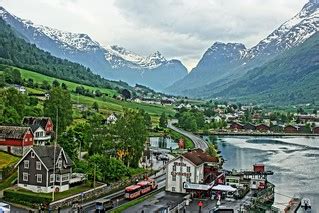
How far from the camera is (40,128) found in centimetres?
8400

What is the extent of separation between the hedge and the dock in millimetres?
28073

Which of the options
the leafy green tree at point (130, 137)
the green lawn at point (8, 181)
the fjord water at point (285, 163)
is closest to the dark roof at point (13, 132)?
the green lawn at point (8, 181)

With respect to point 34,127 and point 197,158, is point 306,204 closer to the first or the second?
point 197,158

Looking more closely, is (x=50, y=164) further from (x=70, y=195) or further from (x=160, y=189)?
(x=160, y=189)

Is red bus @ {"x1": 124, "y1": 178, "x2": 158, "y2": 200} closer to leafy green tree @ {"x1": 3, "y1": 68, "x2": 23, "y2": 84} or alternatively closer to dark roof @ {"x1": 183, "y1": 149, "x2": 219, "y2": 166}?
dark roof @ {"x1": 183, "y1": 149, "x2": 219, "y2": 166}

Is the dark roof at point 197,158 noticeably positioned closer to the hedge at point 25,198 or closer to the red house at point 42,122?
the hedge at point 25,198

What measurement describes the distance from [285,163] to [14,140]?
2185 inches

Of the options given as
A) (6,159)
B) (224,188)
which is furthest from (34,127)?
(224,188)

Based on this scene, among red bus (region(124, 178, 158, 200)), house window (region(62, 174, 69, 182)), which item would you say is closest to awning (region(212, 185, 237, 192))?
red bus (region(124, 178, 158, 200))

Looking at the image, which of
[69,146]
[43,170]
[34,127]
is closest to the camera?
[43,170]

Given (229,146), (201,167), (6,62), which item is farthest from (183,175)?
(6,62)

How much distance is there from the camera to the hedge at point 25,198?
5728 centimetres

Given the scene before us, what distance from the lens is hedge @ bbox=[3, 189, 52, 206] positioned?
57281mm

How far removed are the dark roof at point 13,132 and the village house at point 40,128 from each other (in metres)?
5.25
